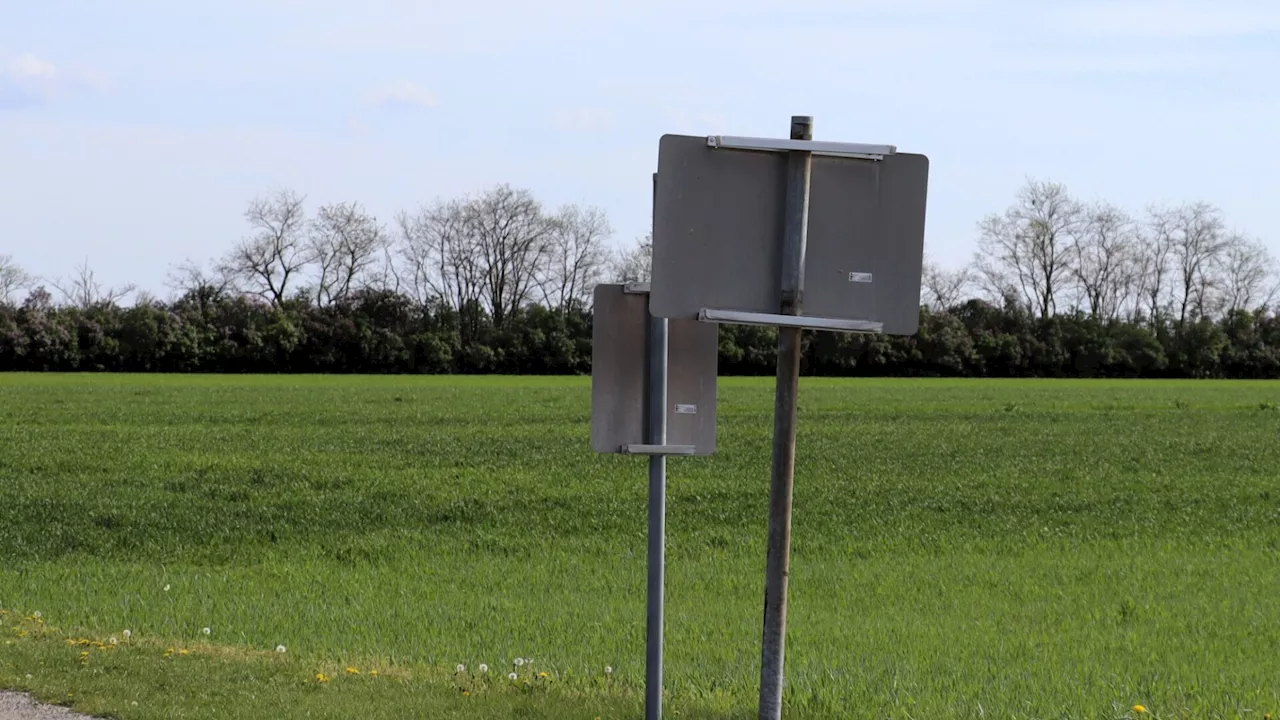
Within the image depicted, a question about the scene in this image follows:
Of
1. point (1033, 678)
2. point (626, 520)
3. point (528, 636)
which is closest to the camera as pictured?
point (1033, 678)

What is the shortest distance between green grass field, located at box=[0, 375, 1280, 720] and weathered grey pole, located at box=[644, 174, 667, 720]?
58 cm

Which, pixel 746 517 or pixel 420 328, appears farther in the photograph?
pixel 420 328

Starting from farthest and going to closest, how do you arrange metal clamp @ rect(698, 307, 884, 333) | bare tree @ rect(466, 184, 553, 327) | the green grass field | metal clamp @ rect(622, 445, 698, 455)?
bare tree @ rect(466, 184, 553, 327) < the green grass field < metal clamp @ rect(622, 445, 698, 455) < metal clamp @ rect(698, 307, 884, 333)

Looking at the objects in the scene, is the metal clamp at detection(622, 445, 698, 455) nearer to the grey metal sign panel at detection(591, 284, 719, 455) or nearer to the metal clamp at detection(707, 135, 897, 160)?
the grey metal sign panel at detection(591, 284, 719, 455)

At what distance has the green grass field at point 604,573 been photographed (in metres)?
7.00

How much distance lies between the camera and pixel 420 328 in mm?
85375

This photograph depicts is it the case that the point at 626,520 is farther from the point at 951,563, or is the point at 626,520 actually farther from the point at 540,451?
the point at 540,451

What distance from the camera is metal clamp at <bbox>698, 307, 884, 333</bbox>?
4770 mm

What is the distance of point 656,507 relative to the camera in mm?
5594

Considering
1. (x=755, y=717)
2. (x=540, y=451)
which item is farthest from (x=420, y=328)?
(x=755, y=717)

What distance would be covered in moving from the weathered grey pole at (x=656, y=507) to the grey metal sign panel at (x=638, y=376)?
1.9 inches

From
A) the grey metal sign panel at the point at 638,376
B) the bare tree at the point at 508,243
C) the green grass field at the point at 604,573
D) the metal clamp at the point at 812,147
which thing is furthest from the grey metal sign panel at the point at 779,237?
the bare tree at the point at 508,243

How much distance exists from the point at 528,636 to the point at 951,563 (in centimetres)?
562

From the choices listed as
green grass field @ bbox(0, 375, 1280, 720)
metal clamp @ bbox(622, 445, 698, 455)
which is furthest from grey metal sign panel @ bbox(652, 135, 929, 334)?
green grass field @ bbox(0, 375, 1280, 720)
